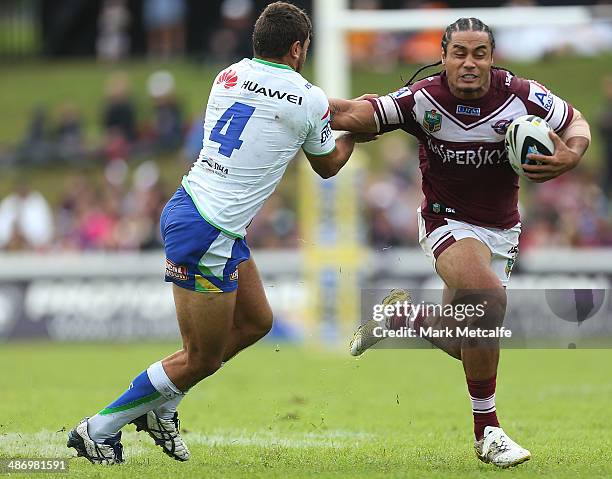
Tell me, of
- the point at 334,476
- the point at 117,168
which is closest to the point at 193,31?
the point at 117,168

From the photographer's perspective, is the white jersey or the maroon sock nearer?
the white jersey

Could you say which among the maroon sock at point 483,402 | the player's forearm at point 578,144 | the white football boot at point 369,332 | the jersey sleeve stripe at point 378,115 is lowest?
the maroon sock at point 483,402

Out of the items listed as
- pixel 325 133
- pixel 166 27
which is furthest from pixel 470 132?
pixel 166 27

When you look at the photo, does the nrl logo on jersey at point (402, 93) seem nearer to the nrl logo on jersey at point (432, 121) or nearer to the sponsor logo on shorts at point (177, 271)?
the nrl logo on jersey at point (432, 121)

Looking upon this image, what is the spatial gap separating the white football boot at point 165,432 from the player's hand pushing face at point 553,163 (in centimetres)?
243

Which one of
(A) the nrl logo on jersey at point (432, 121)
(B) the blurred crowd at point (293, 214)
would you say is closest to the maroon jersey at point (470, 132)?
(A) the nrl logo on jersey at point (432, 121)

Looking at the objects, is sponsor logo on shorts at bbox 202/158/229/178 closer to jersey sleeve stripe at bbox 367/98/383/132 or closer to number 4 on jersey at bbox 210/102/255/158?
number 4 on jersey at bbox 210/102/255/158

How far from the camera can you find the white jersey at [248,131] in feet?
21.9

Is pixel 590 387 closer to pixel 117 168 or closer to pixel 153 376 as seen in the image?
pixel 153 376

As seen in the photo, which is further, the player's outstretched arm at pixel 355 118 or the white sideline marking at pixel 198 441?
the white sideline marking at pixel 198 441

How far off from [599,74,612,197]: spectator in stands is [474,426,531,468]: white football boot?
30.0 ft

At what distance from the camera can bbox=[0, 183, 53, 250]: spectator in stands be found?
61.2 feet

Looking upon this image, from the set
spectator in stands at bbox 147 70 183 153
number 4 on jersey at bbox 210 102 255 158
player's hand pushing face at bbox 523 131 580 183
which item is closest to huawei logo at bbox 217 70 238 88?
number 4 on jersey at bbox 210 102 255 158

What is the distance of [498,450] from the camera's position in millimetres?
6891
